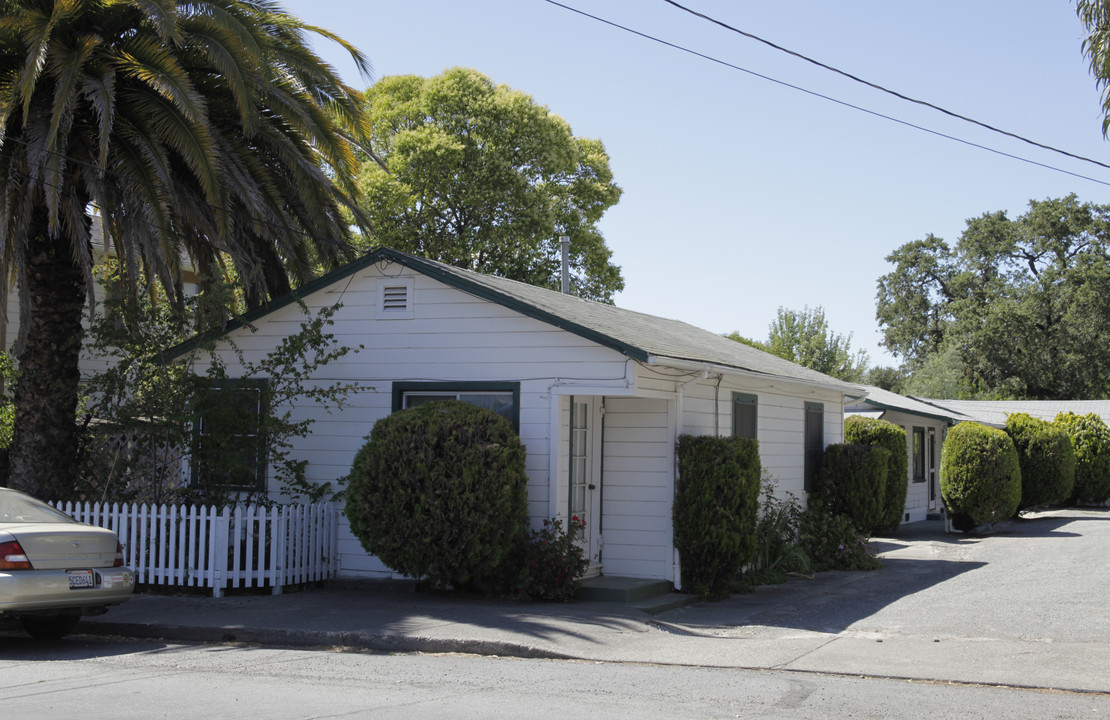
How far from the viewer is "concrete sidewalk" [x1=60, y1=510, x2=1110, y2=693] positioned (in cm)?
866

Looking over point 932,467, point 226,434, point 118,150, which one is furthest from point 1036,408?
point 118,150

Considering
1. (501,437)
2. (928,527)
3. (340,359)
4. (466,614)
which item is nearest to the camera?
(466,614)

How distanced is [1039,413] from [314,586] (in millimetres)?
30994

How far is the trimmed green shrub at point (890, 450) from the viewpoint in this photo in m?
19.0

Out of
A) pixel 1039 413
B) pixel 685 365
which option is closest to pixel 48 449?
pixel 685 365

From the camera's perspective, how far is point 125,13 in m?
12.6

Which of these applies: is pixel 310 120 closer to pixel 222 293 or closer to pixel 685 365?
pixel 222 293

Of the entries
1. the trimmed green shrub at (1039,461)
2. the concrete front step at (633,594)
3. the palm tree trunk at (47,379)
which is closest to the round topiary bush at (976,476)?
the trimmed green shrub at (1039,461)

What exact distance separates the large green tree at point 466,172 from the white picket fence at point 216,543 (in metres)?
18.3

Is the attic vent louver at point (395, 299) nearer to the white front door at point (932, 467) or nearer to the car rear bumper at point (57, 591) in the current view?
the car rear bumper at point (57, 591)

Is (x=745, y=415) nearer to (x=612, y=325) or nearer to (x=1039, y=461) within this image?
(x=612, y=325)

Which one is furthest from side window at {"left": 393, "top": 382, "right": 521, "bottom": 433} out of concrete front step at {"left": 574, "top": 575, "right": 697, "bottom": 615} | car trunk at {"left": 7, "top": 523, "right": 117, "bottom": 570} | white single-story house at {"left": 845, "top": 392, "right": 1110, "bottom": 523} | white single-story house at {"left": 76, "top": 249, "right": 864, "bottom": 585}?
white single-story house at {"left": 845, "top": 392, "right": 1110, "bottom": 523}

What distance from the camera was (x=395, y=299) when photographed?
13.4 metres

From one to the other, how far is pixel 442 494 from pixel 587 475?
88.3 inches
